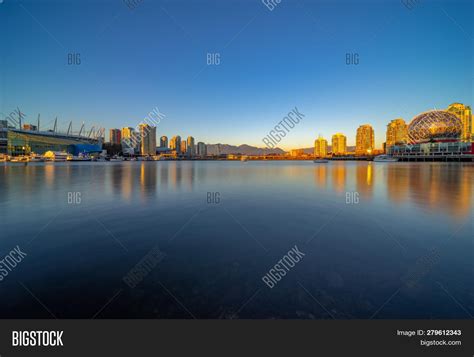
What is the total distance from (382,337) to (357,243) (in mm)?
3191

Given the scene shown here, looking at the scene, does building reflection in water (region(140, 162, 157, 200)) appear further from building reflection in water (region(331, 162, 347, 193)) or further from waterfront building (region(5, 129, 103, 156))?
waterfront building (region(5, 129, 103, 156))

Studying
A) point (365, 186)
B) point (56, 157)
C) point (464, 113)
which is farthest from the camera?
point (464, 113)

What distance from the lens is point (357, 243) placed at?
6.53m

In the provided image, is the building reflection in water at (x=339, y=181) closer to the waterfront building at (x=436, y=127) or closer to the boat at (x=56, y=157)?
the waterfront building at (x=436, y=127)

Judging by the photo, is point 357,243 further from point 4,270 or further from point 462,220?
point 4,270

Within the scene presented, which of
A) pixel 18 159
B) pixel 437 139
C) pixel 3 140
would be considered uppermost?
pixel 437 139

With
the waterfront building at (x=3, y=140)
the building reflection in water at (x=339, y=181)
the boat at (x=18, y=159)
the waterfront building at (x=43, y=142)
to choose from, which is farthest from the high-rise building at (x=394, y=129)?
the waterfront building at (x=3, y=140)

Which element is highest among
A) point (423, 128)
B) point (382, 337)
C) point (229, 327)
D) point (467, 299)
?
point (423, 128)

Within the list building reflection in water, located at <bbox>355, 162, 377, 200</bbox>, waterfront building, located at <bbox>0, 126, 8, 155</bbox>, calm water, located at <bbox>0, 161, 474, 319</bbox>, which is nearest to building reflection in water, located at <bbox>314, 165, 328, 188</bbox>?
building reflection in water, located at <bbox>355, 162, 377, 200</bbox>

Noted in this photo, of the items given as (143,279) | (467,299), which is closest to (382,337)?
(467,299)

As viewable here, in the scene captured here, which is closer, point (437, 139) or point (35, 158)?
point (437, 139)

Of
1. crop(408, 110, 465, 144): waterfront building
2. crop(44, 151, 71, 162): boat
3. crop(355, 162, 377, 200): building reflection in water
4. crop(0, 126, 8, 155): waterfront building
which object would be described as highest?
crop(408, 110, 465, 144): waterfront building

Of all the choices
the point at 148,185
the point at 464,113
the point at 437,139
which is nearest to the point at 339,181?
the point at 148,185

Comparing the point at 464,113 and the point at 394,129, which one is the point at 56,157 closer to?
the point at 394,129
